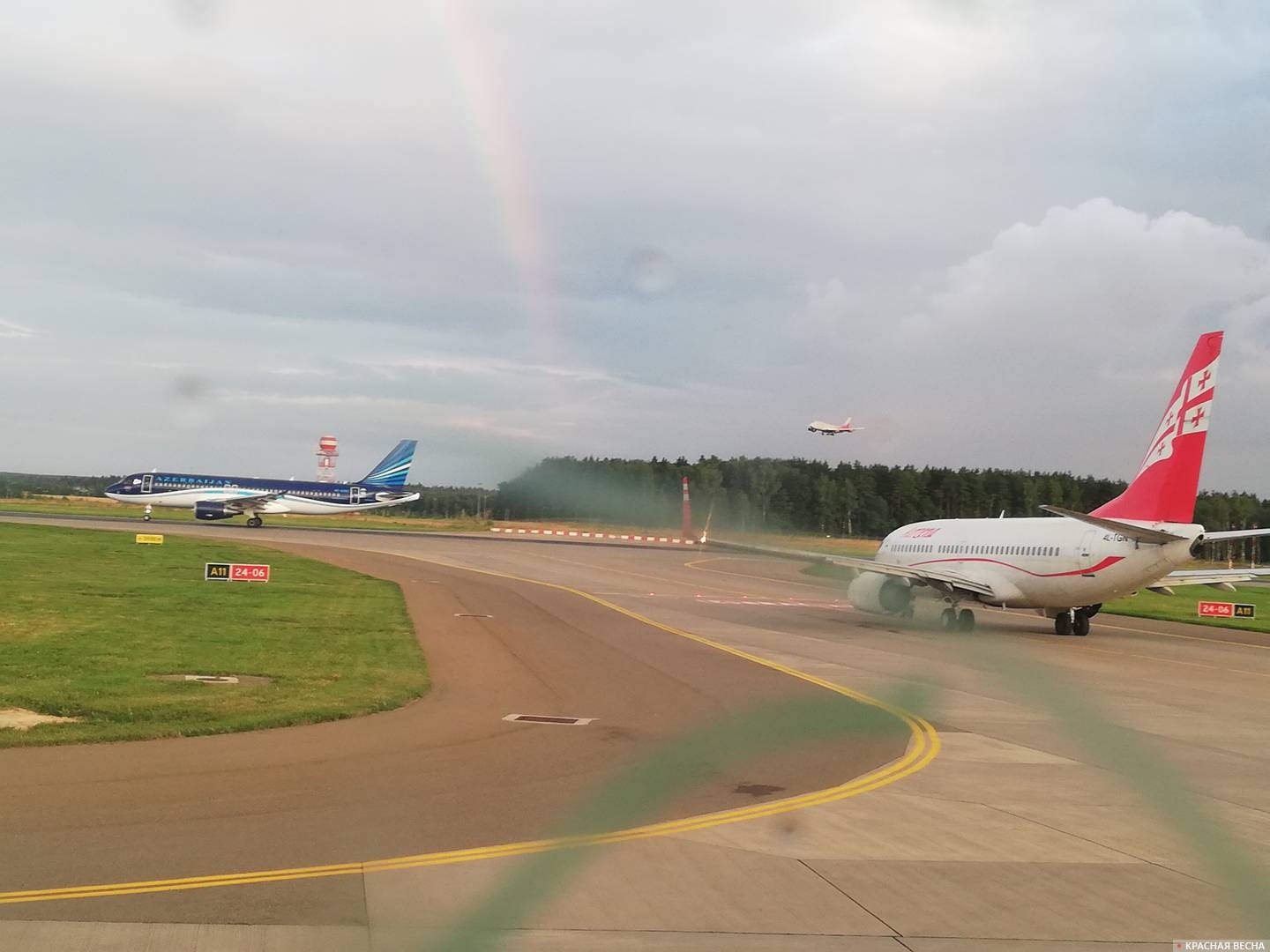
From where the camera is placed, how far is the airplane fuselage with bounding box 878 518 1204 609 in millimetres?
32706

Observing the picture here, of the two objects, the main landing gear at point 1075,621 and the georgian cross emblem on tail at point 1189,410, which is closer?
the georgian cross emblem on tail at point 1189,410

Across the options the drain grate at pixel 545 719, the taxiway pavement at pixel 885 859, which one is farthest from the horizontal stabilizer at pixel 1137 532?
the drain grate at pixel 545 719

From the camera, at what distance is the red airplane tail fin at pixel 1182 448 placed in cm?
3169

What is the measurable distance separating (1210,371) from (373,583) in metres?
30.8

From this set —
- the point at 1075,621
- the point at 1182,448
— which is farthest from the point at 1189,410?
the point at 1075,621

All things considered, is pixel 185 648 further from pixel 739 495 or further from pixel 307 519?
pixel 307 519

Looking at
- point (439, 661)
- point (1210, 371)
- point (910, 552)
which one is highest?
point (1210, 371)

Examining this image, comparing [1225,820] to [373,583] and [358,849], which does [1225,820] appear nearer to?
[358,849]

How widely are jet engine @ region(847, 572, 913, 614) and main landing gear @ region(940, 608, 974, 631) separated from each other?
4.76 ft

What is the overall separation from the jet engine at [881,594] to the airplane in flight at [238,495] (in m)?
68.1

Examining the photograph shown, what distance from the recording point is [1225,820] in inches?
496

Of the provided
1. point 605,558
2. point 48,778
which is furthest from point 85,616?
point 605,558

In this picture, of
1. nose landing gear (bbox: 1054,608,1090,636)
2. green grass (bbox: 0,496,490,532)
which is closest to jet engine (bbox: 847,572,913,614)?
nose landing gear (bbox: 1054,608,1090,636)

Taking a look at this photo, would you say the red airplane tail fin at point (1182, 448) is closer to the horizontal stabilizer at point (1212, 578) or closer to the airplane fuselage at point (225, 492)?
the horizontal stabilizer at point (1212, 578)
